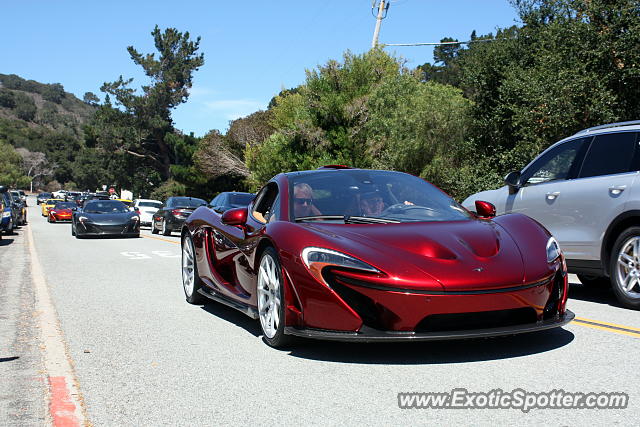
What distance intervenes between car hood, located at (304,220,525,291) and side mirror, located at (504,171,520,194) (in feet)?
11.6

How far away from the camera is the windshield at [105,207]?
25.6 m

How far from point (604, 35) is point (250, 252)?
52.9 feet

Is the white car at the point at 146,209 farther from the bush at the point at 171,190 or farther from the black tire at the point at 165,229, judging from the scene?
the bush at the point at 171,190

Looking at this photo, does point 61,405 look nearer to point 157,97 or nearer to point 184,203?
point 184,203

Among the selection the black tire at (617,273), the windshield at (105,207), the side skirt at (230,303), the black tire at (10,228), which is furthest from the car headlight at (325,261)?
the black tire at (10,228)

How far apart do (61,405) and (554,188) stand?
6314mm

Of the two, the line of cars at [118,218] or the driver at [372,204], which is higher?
the driver at [372,204]

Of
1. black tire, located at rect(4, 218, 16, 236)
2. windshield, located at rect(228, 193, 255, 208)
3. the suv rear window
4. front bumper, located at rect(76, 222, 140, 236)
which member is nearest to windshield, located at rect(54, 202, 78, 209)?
black tire, located at rect(4, 218, 16, 236)

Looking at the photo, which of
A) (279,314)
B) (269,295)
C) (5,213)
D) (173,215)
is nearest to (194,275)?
(269,295)

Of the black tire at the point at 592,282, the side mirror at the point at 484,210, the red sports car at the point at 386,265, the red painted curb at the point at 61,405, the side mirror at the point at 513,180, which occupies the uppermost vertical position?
the side mirror at the point at 513,180

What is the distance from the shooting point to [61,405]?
171 inches

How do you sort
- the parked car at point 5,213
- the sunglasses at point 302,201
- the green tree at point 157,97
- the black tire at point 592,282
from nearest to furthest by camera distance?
the sunglasses at point 302,201 → the black tire at point 592,282 → the parked car at point 5,213 → the green tree at point 157,97

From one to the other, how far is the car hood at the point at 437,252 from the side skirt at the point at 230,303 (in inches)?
39.9

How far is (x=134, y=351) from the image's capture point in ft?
19.6
